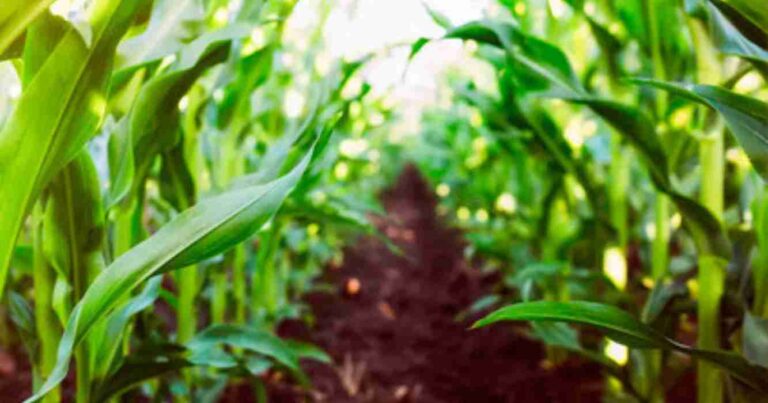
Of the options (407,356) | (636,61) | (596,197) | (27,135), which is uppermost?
(27,135)

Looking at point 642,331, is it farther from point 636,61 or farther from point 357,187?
point 357,187

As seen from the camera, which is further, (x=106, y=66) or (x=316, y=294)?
(x=316, y=294)

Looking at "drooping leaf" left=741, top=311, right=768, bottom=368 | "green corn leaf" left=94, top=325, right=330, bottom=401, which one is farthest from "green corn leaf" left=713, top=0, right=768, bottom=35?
"green corn leaf" left=94, top=325, right=330, bottom=401

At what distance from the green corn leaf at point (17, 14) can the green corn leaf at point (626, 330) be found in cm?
49

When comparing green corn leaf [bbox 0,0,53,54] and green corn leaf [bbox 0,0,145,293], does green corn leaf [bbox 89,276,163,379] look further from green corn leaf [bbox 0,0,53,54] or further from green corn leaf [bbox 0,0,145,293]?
green corn leaf [bbox 0,0,53,54]

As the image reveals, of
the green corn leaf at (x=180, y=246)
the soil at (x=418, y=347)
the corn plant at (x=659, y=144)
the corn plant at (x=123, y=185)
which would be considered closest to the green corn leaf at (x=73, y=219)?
the corn plant at (x=123, y=185)

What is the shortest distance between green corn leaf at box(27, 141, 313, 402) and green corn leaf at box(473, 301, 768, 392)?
0.83 feet

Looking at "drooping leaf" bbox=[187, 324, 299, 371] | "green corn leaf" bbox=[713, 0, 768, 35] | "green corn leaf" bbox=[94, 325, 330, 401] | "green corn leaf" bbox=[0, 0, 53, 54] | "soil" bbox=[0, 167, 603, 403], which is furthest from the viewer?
"soil" bbox=[0, 167, 603, 403]

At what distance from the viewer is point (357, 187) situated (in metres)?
3.41

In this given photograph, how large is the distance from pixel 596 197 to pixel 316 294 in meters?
1.31

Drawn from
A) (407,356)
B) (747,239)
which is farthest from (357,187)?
(747,239)

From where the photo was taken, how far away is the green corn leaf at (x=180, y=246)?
641 millimetres

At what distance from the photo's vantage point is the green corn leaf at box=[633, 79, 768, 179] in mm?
664

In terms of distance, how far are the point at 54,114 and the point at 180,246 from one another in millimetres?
158
